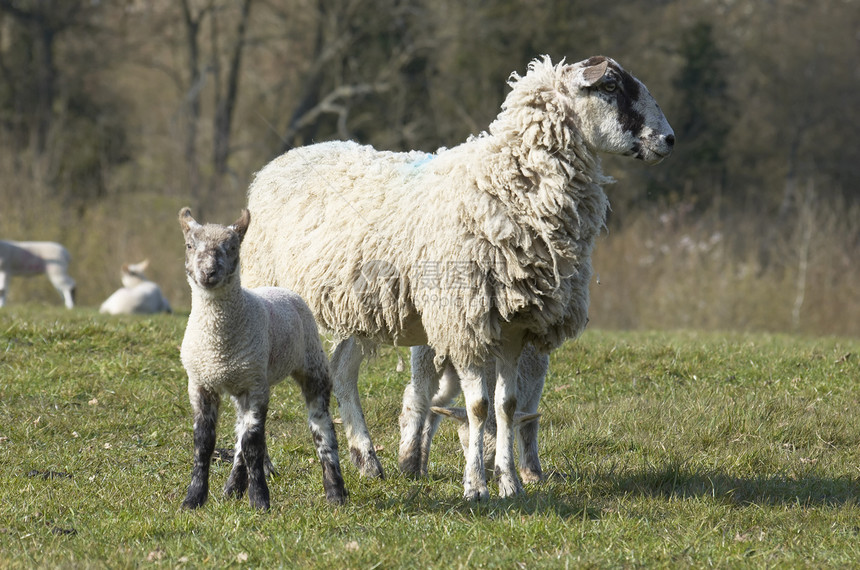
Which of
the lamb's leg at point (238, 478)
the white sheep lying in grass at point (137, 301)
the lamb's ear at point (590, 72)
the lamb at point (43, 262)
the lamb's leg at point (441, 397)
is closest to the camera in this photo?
the lamb's leg at point (238, 478)

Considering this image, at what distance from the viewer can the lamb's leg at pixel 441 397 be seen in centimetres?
589

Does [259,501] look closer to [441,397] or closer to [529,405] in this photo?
[441,397]

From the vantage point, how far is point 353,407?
5977 mm

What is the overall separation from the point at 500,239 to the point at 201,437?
5.89ft

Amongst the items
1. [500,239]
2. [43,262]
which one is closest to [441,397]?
[500,239]

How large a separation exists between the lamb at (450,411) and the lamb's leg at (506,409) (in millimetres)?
254

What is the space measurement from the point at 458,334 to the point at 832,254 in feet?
45.4

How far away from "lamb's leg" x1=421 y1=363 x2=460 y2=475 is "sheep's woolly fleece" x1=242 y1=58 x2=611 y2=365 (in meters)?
0.41

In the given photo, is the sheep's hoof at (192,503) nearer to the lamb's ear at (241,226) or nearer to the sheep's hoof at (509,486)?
the lamb's ear at (241,226)

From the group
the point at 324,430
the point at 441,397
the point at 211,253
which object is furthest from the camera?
the point at 441,397

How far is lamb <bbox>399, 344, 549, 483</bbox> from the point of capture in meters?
5.71

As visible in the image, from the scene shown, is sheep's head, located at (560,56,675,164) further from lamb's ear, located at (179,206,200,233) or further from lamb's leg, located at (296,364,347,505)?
lamb's ear, located at (179,206,200,233)

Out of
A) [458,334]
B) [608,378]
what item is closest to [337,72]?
[608,378]

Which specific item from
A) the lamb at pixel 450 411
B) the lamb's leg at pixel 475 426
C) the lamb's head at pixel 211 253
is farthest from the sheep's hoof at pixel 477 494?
the lamb's head at pixel 211 253
